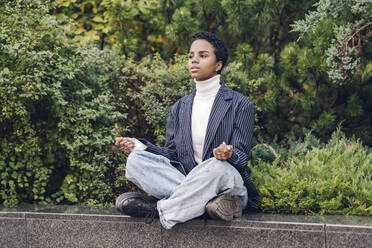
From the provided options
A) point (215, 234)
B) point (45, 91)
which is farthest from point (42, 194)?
point (215, 234)

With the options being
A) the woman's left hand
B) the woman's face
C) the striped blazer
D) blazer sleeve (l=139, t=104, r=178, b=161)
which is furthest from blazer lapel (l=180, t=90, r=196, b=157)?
the woman's left hand

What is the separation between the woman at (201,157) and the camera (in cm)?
363

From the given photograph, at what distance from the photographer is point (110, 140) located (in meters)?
5.13

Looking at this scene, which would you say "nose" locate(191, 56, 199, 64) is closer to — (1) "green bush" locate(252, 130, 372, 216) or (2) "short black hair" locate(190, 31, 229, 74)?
(2) "short black hair" locate(190, 31, 229, 74)

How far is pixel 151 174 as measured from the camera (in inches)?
150

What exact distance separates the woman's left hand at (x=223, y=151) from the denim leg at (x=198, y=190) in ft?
0.20

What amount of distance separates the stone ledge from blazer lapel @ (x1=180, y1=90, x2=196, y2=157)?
25.8 inches

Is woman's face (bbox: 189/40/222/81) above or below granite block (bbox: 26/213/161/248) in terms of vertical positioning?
above

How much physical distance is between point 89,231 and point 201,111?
4.67 feet

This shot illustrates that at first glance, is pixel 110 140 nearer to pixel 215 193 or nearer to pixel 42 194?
pixel 42 194

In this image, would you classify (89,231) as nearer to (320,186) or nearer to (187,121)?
(187,121)

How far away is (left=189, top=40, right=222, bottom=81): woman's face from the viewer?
13.4 feet

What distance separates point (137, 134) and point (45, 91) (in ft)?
4.16

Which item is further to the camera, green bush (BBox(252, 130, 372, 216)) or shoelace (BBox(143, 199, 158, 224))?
green bush (BBox(252, 130, 372, 216))
